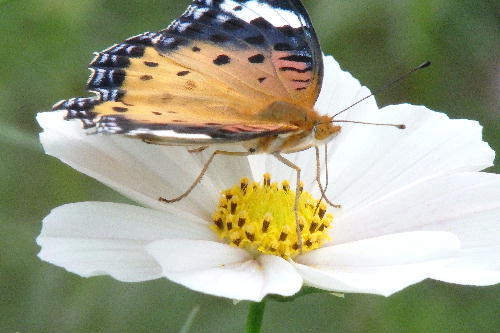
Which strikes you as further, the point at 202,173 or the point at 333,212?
the point at 333,212

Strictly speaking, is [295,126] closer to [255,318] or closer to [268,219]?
[268,219]

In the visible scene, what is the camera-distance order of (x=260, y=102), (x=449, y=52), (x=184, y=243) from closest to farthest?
(x=184, y=243)
(x=260, y=102)
(x=449, y=52)

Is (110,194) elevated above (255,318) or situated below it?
above

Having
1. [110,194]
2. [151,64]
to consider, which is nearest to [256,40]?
[151,64]

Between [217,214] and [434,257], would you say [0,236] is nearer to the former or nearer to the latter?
[217,214]

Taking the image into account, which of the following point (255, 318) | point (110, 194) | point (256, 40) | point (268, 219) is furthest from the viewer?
point (110, 194)

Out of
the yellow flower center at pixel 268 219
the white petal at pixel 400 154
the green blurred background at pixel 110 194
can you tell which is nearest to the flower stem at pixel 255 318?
the yellow flower center at pixel 268 219

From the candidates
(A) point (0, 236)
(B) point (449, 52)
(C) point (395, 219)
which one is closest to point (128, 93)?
(C) point (395, 219)

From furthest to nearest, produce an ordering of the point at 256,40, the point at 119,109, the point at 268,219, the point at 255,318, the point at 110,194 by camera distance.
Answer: the point at 110,194
the point at 256,40
the point at 268,219
the point at 119,109
the point at 255,318
